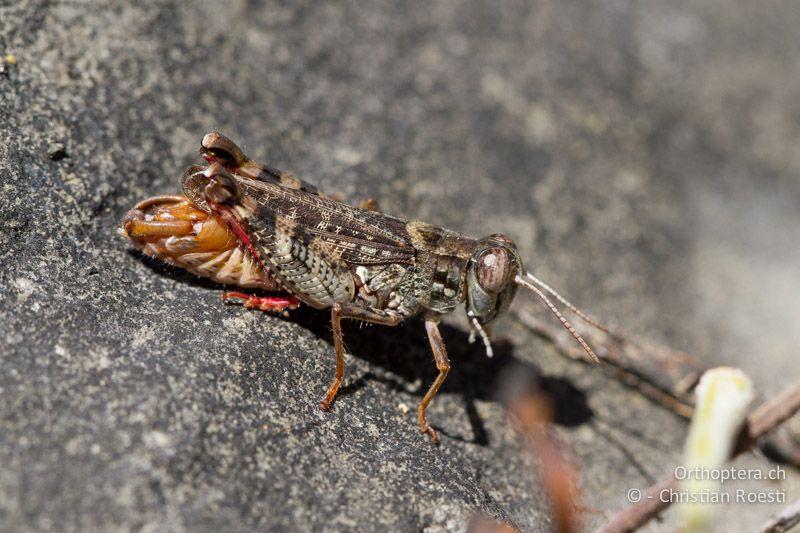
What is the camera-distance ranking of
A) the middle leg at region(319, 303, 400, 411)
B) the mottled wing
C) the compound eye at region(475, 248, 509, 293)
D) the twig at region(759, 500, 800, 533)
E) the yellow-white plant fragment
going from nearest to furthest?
the yellow-white plant fragment < the twig at region(759, 500, 800, 533) < the middle leg at region(319, 303, 400, 411) < the mottled wing < the compound eye at region(475, 248, 509, 293)

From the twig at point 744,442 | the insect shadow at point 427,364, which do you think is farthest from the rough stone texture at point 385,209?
the twig at point 744,442

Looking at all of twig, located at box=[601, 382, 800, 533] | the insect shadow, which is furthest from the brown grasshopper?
twig, located at box=[601, 382, 800, 533]

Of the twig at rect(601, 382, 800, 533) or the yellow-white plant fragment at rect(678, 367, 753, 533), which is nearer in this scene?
the yellow-white plant fragment at rect(678, 367, 753, 533)

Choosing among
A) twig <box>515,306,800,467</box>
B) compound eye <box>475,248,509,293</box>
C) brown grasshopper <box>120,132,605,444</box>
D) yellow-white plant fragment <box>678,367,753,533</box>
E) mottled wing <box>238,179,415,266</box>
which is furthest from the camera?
twig <box>515,306,800,467</box>

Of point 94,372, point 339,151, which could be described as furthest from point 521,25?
point 94,372

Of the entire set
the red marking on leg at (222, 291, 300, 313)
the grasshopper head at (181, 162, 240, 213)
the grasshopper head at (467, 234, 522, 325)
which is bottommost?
the red marking on leg at (222, 291, 300, 313)

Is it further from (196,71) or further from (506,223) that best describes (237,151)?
(506,223)

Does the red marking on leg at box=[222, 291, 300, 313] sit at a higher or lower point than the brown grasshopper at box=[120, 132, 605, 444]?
lower

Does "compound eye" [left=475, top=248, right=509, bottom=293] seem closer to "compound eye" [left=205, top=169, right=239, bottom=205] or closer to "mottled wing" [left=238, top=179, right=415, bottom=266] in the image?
"mottled wing" [left=238, top=179, right=415, bottom=266]
